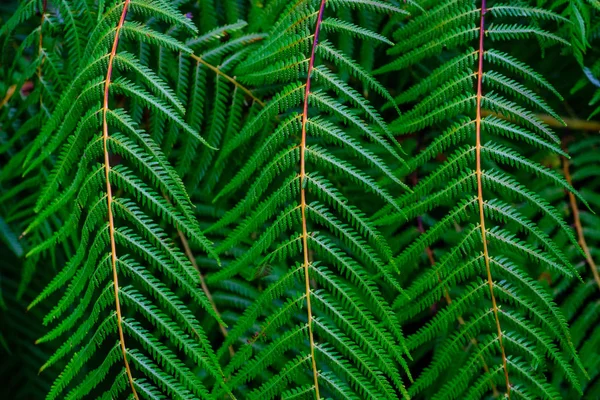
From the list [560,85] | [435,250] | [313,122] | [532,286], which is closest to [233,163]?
[313,122]

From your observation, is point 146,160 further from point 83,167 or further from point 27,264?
point 27,264

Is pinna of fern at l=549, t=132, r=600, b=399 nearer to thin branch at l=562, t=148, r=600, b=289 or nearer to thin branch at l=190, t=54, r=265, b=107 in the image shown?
thin branch at l=562, t=148, r=600, b=289

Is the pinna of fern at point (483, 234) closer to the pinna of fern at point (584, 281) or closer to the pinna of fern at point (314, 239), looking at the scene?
the pinna of fern at point (314, 239)

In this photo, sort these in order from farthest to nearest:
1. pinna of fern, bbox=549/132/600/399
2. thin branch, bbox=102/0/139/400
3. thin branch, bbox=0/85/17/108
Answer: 1. thin branch, bbox=0/85/17/108
2. pinna of fern, bbox=549/132/600/399
3. thin branch, bbox=102/0/139/400

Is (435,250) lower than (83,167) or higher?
lower

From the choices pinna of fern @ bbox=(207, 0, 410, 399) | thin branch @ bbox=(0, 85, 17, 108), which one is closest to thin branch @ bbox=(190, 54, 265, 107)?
pinna of fern @ bbox=(207, 0, 410, 399)

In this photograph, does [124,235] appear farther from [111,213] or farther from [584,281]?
[584,281]

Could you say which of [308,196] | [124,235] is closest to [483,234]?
[308,196]

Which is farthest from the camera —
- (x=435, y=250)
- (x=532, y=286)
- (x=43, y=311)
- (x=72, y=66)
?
(x=43, y=311)
